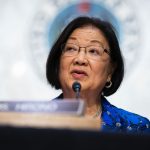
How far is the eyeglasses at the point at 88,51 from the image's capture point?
171cm

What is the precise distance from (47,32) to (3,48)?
290 mm

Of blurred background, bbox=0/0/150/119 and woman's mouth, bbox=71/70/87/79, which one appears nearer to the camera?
woman's mouth, bbox=71/70/87/79

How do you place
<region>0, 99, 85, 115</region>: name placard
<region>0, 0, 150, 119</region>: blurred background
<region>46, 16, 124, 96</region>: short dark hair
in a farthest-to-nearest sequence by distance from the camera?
1. <region>0, 0, 150, 119</region>: blurred background
2. <region>46, 16, 124, 96</region>: short dark hair
3. <region>0, 99, 85, 115</region>: name placard

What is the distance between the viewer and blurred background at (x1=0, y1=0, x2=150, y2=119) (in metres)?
2.44

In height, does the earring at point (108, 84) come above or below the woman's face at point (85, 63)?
below

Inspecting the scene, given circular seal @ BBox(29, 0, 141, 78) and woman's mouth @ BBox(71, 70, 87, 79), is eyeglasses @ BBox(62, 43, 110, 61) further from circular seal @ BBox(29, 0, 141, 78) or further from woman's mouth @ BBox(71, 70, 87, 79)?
circular seal @ BBox(29, 0, 141, 78)

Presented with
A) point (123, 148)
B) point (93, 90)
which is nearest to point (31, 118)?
point (123, 148)

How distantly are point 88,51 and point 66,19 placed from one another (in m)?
0.92

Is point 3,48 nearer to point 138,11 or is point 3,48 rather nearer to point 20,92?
point 20,92

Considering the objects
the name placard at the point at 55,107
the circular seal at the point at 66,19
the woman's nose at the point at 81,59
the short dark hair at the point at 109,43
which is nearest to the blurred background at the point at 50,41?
the circular seal at the point at 66,19

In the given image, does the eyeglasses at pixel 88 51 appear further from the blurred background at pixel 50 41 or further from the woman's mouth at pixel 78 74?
the blurred background at pixel 50 41

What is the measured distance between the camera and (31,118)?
0.93m

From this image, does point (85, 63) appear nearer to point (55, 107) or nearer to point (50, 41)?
point (55, 107)

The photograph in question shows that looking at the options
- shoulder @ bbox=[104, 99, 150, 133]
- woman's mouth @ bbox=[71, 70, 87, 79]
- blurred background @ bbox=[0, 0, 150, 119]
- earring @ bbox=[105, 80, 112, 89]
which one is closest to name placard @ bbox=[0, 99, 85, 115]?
woman's mouth @ bbox=[71, 70, 87, 79]
